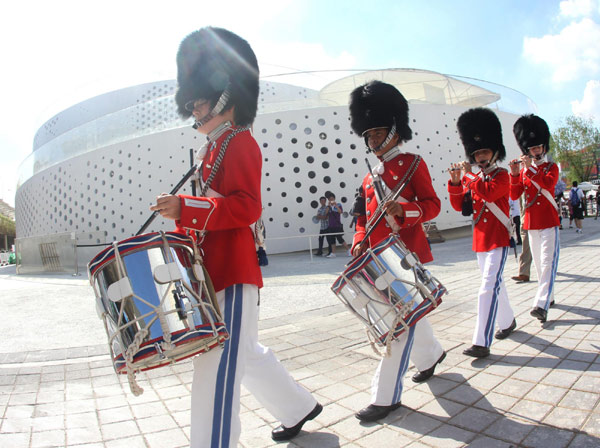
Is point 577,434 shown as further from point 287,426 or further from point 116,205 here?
point 116,205

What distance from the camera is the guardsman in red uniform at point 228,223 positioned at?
1740 millimetres

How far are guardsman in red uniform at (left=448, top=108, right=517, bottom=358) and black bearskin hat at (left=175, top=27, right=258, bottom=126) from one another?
1.87 metres

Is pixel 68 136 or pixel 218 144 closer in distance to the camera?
pixel 218 144

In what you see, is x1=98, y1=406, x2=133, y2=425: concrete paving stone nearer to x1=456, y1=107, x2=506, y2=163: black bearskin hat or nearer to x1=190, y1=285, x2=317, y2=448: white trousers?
x1=190, y1=285, x2=317, y2=448: white trousers

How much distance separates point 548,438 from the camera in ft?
6.67

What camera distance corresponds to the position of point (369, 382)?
117 inches

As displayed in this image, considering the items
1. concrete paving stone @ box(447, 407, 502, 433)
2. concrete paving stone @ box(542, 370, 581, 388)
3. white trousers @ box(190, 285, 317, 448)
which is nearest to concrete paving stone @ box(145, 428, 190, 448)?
white trousers @ box(190, 285, 317, 448)

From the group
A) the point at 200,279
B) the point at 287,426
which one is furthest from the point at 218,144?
the point at 287,426

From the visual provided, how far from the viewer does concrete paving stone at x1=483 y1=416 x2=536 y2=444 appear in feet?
6.81

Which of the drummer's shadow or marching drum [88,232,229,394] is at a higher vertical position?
marching drum [88,232,229,394]

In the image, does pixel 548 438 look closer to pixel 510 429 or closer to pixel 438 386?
pixel 510 429

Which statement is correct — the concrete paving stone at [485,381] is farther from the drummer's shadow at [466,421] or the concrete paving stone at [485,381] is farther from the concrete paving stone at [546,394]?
the concrete paving stone at [546,394]

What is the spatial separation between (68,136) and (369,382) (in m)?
23.3

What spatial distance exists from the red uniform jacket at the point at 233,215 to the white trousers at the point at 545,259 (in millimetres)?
3484
